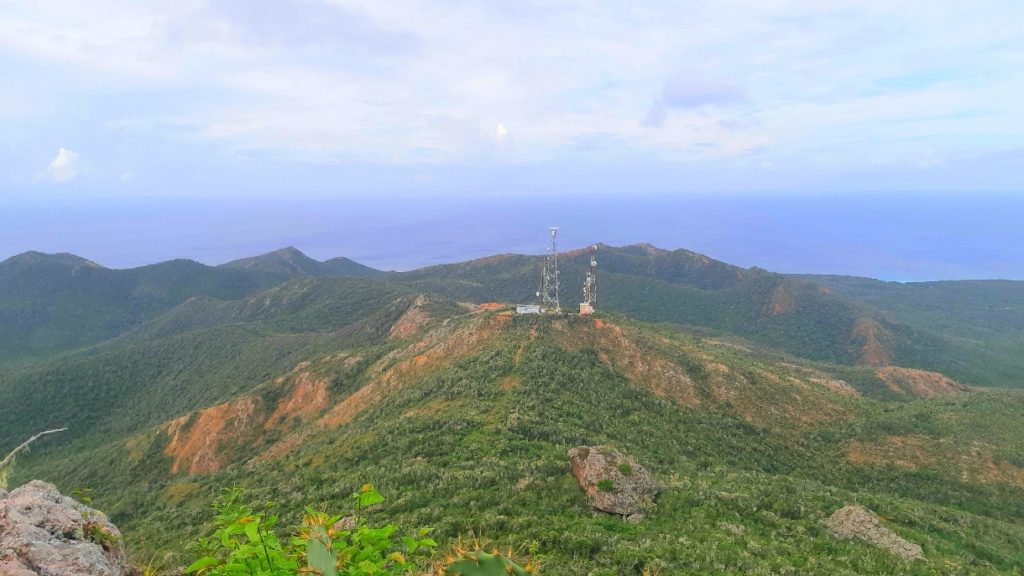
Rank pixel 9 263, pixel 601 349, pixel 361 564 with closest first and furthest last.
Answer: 1. pixel 361 564
2. pixel 601 349
3. pixel 9 263

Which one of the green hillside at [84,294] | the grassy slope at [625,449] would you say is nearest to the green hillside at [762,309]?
the grassy slope at [625,449]

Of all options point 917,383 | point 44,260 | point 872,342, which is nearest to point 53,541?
→ point 917,383

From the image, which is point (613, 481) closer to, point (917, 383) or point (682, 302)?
point (917, 383)

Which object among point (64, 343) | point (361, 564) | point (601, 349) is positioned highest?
point (361, 564)

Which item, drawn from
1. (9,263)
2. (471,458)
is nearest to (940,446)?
(471,458)

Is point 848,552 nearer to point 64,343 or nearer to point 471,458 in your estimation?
point 471,458

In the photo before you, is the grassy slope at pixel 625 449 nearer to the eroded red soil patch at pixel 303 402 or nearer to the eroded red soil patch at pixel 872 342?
the eroded red soil patch at pixel 303 402
